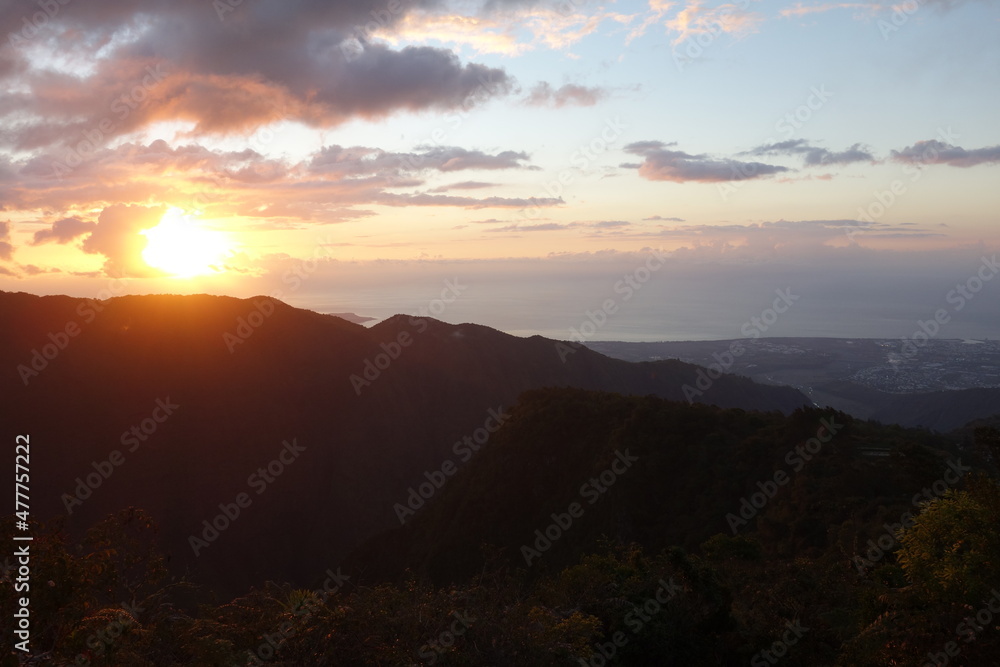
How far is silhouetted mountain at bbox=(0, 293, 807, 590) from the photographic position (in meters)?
32.0

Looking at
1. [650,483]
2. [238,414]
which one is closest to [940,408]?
[650,483]

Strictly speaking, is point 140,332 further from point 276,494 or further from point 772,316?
point 772,316

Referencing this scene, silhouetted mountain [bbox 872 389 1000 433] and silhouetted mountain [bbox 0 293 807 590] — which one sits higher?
silhouetted mountain [bbox 0 293 807 590]

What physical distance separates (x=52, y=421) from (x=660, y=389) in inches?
1842

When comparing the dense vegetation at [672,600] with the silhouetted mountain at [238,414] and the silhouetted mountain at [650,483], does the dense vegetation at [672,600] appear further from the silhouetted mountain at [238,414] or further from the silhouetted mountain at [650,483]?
the silhouetted mountain at [238,414]

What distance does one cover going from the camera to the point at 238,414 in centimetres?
3844

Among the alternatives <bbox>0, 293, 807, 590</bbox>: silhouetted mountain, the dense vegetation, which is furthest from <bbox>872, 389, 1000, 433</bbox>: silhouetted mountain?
the dense vegetation

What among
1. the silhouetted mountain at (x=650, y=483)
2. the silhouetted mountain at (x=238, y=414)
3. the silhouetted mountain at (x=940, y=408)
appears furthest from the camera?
the silhouetted mountain at (x=940, y=408)

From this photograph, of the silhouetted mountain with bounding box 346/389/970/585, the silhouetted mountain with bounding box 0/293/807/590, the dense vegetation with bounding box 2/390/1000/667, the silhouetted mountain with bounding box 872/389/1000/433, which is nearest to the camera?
the dense vegetation with bounding box 2/390/1000/667

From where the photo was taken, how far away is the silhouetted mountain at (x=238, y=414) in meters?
32.0

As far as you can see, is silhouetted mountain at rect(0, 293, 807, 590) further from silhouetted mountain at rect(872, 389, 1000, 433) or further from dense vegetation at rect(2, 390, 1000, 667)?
silhouetted mountain at rect(872, 389, 1000, 433)

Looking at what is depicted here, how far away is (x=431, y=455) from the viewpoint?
4253 centimetres

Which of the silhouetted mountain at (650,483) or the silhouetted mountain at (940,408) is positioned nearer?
the silhouetted mountain at (650,483)

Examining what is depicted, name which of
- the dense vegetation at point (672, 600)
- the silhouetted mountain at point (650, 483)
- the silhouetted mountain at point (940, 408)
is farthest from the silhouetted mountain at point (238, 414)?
the silhouetted mountain at point (940, 408)
